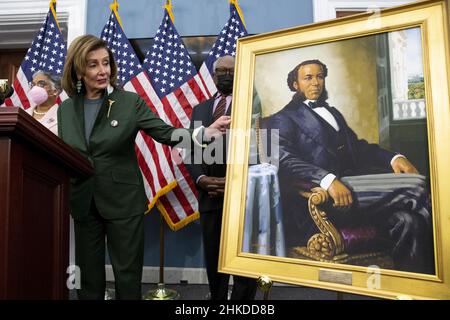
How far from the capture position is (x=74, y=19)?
3115 millimetres

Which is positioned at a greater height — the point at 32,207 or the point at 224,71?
the point at 224,71

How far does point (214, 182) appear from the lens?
2020 mm

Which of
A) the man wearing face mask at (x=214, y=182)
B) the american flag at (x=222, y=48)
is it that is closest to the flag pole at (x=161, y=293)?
the man wearing face mask at (x=214, y=182)

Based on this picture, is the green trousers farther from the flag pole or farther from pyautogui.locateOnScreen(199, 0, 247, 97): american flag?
pyautogui.locateOnScreen(199, 0, 247, 97): american flag

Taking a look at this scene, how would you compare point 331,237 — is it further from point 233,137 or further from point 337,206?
point 233,137

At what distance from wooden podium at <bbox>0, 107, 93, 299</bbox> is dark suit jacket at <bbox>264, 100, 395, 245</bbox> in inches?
29.3

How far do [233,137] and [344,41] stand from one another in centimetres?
53

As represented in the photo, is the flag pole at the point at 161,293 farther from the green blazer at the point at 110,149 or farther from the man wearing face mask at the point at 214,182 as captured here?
the green blazer at the point at 110,149

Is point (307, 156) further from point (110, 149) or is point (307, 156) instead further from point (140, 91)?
point (140, 91)

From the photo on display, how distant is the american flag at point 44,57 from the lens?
9.43 ft

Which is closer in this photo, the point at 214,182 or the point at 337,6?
the point at 214,182

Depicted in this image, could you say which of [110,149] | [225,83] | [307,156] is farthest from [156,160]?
[307,156]

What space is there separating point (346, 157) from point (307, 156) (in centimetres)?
13

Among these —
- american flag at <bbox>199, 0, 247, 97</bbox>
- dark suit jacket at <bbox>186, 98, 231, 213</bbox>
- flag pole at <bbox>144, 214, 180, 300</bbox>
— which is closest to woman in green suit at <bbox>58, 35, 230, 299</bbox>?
dark suit jacket at <bbox>186, 98, 231, 213</bbox>
